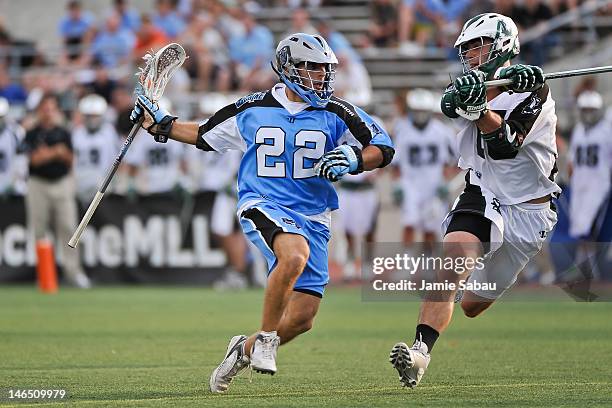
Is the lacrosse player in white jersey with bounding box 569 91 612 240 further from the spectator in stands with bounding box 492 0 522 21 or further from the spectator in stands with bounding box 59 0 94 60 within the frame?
the spectator in stands with bounding box 59 0 94 60

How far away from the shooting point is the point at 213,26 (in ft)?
68.6

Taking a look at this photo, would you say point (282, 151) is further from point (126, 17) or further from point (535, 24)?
point (126, 17)

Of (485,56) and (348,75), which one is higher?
(348,75)

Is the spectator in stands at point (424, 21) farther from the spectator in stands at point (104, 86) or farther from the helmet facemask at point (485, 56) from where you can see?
the helmet facemask at point (485, 56)

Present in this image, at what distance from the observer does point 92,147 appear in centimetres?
1805

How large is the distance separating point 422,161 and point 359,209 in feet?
3.49

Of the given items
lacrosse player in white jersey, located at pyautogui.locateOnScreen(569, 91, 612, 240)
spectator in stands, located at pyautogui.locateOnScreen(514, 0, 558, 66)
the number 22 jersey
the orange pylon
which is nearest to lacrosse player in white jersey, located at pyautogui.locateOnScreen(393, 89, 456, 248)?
lacrosse player in white jersey, located at pyautogui.locateOnScreen(569, 91, 612, 240)

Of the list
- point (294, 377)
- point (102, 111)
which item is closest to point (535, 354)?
point (294, 377)

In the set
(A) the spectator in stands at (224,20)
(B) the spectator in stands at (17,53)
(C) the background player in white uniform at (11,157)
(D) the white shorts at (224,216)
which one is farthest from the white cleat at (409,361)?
(B) the spectator in stands at (17,53)

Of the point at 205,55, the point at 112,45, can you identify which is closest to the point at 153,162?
the point at 205,55

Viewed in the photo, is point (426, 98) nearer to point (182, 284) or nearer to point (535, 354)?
point (182, 284)

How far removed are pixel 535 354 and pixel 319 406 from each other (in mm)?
3139

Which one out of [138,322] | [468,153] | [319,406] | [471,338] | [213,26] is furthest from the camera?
[213,26]

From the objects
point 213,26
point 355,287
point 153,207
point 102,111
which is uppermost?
point 213,26
